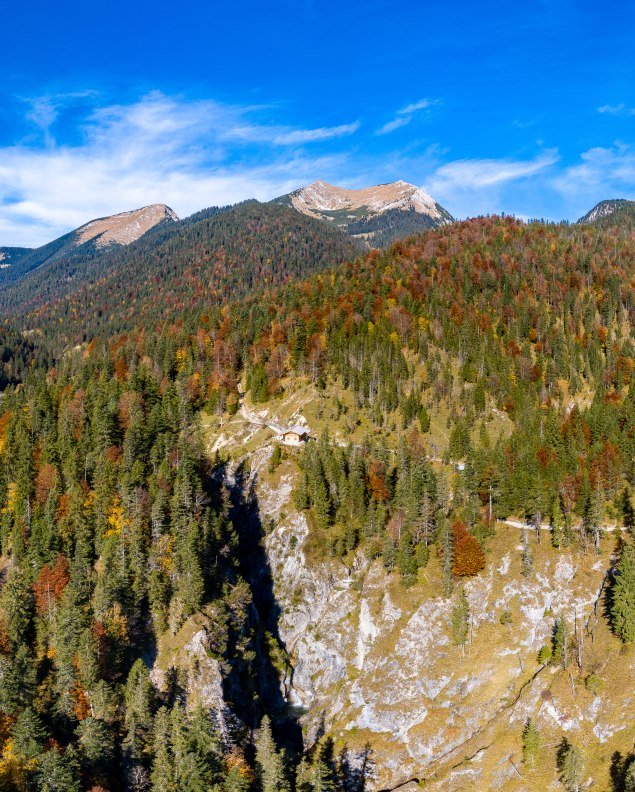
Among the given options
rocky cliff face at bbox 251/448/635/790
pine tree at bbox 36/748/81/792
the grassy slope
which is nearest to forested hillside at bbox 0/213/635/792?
pine tree at bbox 36/748/81/792

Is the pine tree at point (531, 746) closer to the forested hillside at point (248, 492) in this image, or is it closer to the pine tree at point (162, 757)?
the forested hillside at point (248, 492)

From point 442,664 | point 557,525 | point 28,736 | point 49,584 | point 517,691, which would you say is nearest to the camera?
point 28,736

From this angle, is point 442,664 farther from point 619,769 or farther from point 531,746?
point 619,769

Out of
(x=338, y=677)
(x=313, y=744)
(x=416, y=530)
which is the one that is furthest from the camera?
(x=416, y=530)

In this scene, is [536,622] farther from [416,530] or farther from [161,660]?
[161,660]

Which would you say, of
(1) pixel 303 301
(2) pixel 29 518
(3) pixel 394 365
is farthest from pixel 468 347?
(2) pixel 29 518

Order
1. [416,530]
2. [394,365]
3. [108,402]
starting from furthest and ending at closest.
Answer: [394,365] → [108,402] → [416,530]

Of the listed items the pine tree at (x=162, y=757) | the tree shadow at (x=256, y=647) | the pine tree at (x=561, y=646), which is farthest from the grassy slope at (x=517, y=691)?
the pine tree at (x=162, y=757)

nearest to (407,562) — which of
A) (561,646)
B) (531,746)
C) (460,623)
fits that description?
(460,623)
